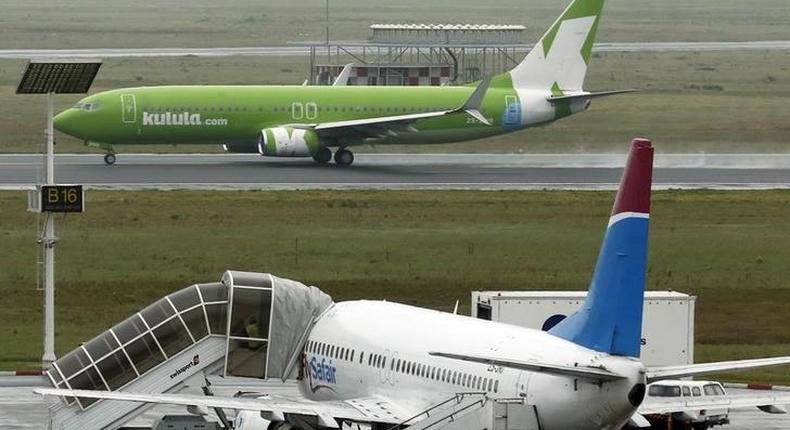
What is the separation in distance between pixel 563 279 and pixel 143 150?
2043 inches

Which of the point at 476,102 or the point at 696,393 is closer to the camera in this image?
the point at 696,393

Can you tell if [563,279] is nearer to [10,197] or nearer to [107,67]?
[10,197]

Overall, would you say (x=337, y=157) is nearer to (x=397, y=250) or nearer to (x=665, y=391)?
(x=397, y=250)

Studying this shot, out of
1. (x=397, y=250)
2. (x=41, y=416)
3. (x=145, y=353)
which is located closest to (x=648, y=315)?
(x=145, y=353)

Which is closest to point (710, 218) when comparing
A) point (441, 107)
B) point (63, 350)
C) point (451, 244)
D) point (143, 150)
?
point (451, 244)

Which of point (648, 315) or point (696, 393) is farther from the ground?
point (648, 315)

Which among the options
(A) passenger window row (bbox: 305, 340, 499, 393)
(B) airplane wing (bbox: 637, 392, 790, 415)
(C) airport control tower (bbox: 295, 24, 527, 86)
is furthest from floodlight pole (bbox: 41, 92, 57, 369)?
(C) airport control tower (bbox: 295, 24, 527, 86)

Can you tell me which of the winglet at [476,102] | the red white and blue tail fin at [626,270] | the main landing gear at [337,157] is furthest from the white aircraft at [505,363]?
Result: the main landing gear at [337,157]

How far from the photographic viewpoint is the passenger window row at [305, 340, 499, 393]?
35.1 metres

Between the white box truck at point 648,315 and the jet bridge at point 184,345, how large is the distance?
6.74m

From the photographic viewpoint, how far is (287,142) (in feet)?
323

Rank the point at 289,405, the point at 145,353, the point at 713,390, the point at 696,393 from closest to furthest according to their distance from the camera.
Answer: the point at 289,405
the point at 145,353
the point at 696,393
the point at 713,390

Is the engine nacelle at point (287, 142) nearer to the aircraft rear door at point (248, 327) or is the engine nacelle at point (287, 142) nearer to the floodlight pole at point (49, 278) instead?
the floodlight pole at point (49, 278)

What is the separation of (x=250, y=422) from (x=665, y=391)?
10.2 metres
